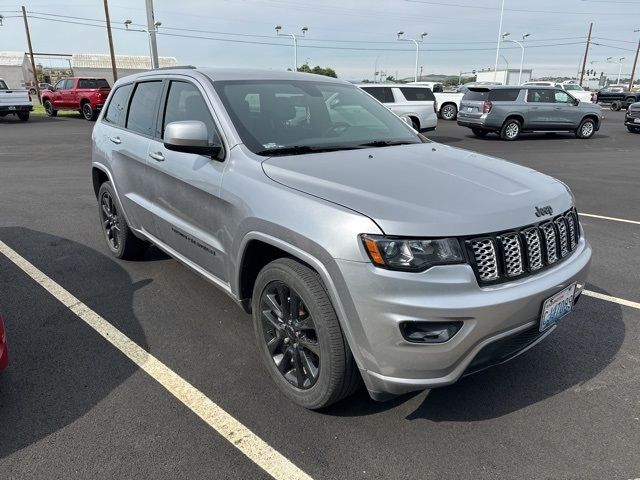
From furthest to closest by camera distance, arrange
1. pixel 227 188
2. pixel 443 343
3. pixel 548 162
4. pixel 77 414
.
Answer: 1. pixel 548 162
2. pixel 227 188
3. pixel 77 414
4. pixel 443 343

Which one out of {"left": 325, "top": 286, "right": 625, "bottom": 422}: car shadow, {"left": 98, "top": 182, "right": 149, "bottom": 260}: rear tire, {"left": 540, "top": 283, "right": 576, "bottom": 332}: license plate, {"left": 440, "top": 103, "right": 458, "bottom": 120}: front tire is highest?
{"left": 540, "top": 283, "right": 576, "bottom": 332}: license plate

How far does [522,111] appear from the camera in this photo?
17.1 metres

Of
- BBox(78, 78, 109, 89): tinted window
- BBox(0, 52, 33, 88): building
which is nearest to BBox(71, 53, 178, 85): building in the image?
BBox(0, 52, 33, 88): building

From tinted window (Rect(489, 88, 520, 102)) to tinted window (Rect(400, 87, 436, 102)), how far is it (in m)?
2.13

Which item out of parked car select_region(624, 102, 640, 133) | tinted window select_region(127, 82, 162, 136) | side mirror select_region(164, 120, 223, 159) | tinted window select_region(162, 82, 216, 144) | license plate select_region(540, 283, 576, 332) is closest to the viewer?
license plate select_region(540, 283, 576, 332)

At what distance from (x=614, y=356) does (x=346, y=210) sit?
2309mm

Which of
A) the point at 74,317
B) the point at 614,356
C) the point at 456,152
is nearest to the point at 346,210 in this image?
the point at 456,152

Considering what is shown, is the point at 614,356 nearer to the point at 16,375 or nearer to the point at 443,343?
the point at 443,343

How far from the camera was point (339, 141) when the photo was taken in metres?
3.35

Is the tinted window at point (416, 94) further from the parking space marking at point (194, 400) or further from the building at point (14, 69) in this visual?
the building at point (14, 69)

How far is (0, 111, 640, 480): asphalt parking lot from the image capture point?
2.39 meters

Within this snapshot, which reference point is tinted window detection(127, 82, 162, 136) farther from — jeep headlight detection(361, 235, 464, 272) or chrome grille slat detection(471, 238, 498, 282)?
chrome grille slat detection(471, 238, 498, 282)

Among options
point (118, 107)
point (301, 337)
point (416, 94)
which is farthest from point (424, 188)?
point (416, 94)

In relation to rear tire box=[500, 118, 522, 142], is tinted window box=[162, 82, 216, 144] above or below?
above
